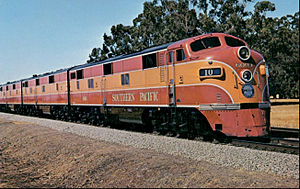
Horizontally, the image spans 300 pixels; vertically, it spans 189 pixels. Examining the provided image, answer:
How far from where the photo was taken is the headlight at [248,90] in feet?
34.4

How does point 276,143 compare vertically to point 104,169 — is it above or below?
above

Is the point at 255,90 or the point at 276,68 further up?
the point at 276,68

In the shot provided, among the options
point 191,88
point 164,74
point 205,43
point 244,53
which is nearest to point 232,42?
point 205,43

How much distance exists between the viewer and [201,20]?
36.3 m

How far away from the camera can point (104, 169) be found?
9109mm

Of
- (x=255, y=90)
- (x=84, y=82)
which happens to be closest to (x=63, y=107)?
(x=84, y=82)

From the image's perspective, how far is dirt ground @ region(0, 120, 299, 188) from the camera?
6.87 metres

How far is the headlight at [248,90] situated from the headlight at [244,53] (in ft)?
3.37

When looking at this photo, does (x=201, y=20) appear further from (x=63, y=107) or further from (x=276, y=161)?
(x=276, y=161)

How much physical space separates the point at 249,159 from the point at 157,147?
3.73 meters

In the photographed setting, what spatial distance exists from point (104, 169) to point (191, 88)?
15.7ft

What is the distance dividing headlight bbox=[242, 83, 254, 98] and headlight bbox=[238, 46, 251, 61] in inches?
40.4

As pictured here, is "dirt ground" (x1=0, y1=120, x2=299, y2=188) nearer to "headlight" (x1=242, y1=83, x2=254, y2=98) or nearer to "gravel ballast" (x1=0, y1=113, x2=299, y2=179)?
"gravel ballast" (x1=0, y1=113, x2=299, y2=179)

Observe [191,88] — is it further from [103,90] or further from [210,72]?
[103,90]
